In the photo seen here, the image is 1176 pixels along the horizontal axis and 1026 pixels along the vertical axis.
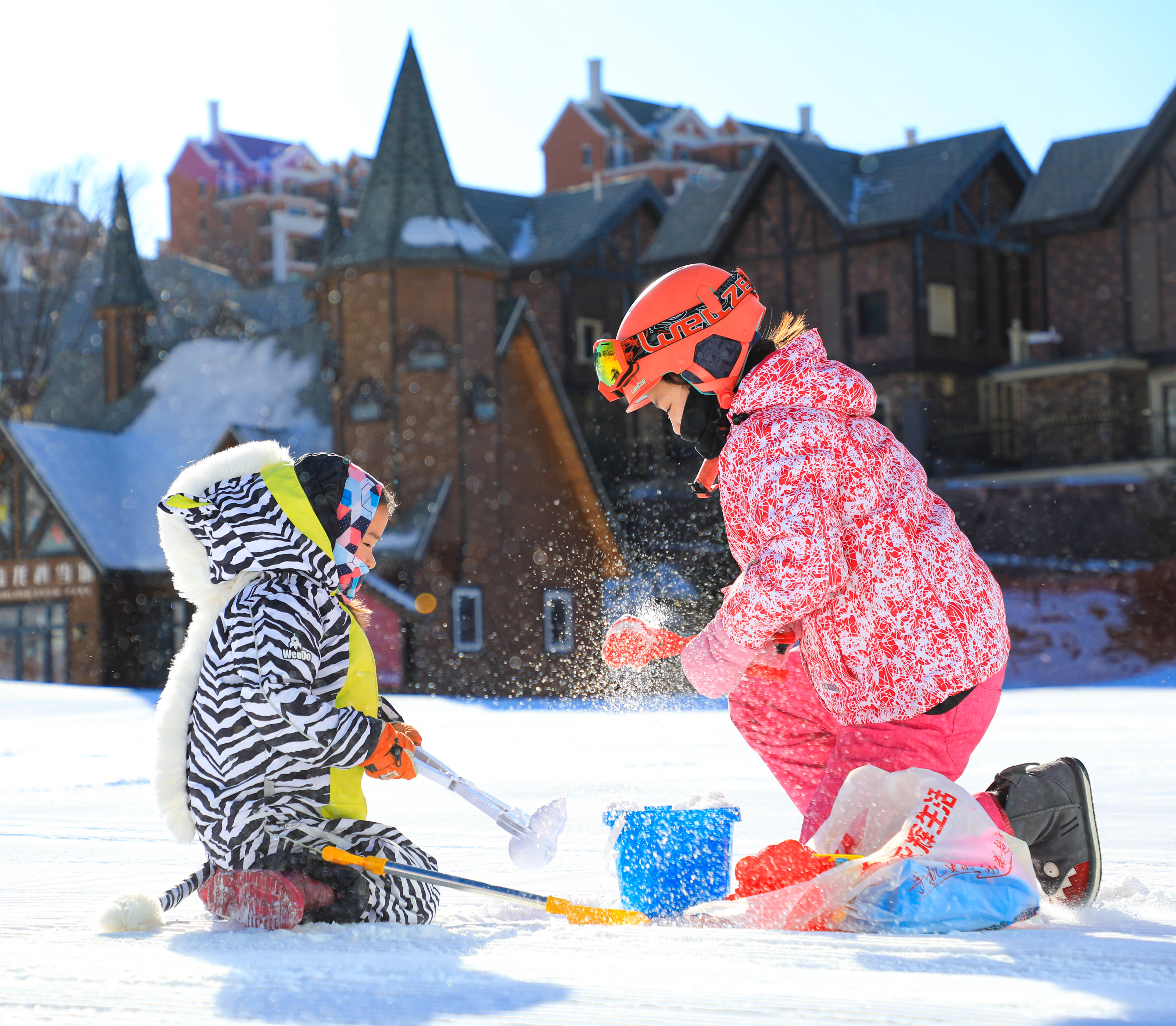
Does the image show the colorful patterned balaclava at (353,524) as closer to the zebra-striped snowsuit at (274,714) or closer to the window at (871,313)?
the zebra-striped snowsuit at (274,714)

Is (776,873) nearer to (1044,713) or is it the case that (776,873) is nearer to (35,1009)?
(35,1009)

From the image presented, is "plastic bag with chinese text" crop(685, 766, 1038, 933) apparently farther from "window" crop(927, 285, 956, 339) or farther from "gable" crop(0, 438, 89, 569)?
"window" crop(927, 285, 956, 339)

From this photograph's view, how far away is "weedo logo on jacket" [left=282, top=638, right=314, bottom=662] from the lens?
307 cm

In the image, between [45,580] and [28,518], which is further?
[28,518]

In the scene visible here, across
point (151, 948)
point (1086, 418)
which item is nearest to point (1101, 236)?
point (1086, 418)

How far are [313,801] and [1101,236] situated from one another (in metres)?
23.3

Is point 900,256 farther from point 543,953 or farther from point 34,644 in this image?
point 543,953

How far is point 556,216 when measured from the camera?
98.7 ft

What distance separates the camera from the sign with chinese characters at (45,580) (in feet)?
66.4

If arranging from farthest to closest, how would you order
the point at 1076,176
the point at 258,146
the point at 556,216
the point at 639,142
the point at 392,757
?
1. the point at 258,146
2. the point at 639,142
3. the point at 556,216
4. the point at 1076,176
5. the point at 392,757

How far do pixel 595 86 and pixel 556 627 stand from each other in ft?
116

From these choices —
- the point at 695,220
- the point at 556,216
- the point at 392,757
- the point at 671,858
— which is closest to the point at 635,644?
the point at 671,858

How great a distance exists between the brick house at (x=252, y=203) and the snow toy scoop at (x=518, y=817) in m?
50.4

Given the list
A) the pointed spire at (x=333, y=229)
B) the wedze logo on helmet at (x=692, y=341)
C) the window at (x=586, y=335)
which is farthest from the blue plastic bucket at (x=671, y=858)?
the pointed spire at (x=333, y=229)
